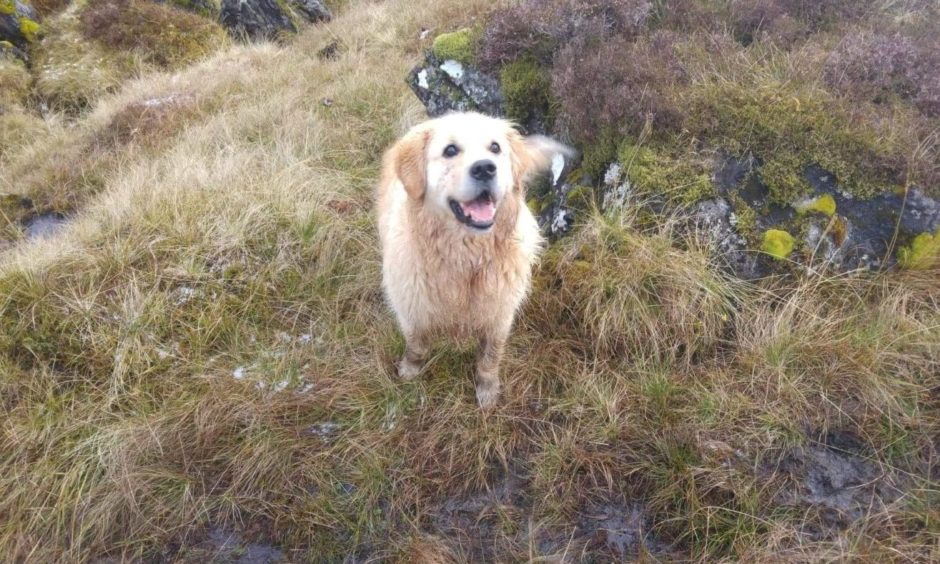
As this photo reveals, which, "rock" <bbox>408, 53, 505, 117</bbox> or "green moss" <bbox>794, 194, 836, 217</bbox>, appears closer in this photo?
"green moss" <bbox>794, 194, 836, 217</bbox>

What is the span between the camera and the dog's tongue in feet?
8.49

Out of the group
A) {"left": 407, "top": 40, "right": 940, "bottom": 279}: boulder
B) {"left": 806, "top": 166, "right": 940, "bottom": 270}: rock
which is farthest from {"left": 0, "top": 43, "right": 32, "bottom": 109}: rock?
{"left": 806, "top": 166, "right": 940, "bottom": 270}: rock

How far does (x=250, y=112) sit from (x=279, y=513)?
17.0ft

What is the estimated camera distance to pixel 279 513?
2.86 m

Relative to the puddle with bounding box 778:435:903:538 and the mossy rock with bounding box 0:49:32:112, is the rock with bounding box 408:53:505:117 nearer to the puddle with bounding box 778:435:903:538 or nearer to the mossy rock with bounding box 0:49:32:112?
the puddle with bounding box 778:435:903:538

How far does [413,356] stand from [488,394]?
538mm

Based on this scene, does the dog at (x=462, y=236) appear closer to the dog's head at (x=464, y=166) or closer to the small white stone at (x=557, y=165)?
the dog's head at (x=464, y=166)

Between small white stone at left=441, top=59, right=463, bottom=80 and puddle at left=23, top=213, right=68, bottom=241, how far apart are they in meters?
4.27

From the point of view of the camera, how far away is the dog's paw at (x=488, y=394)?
3.22 meters

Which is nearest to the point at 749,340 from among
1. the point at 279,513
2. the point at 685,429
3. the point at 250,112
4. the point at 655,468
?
the point at 685,429

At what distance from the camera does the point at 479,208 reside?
2600 millimetres

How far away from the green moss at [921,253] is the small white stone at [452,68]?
382cm

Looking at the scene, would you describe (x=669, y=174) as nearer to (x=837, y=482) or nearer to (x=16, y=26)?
(x=837, y=482)

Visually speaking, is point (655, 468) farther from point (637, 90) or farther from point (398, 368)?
point (637, 90)
